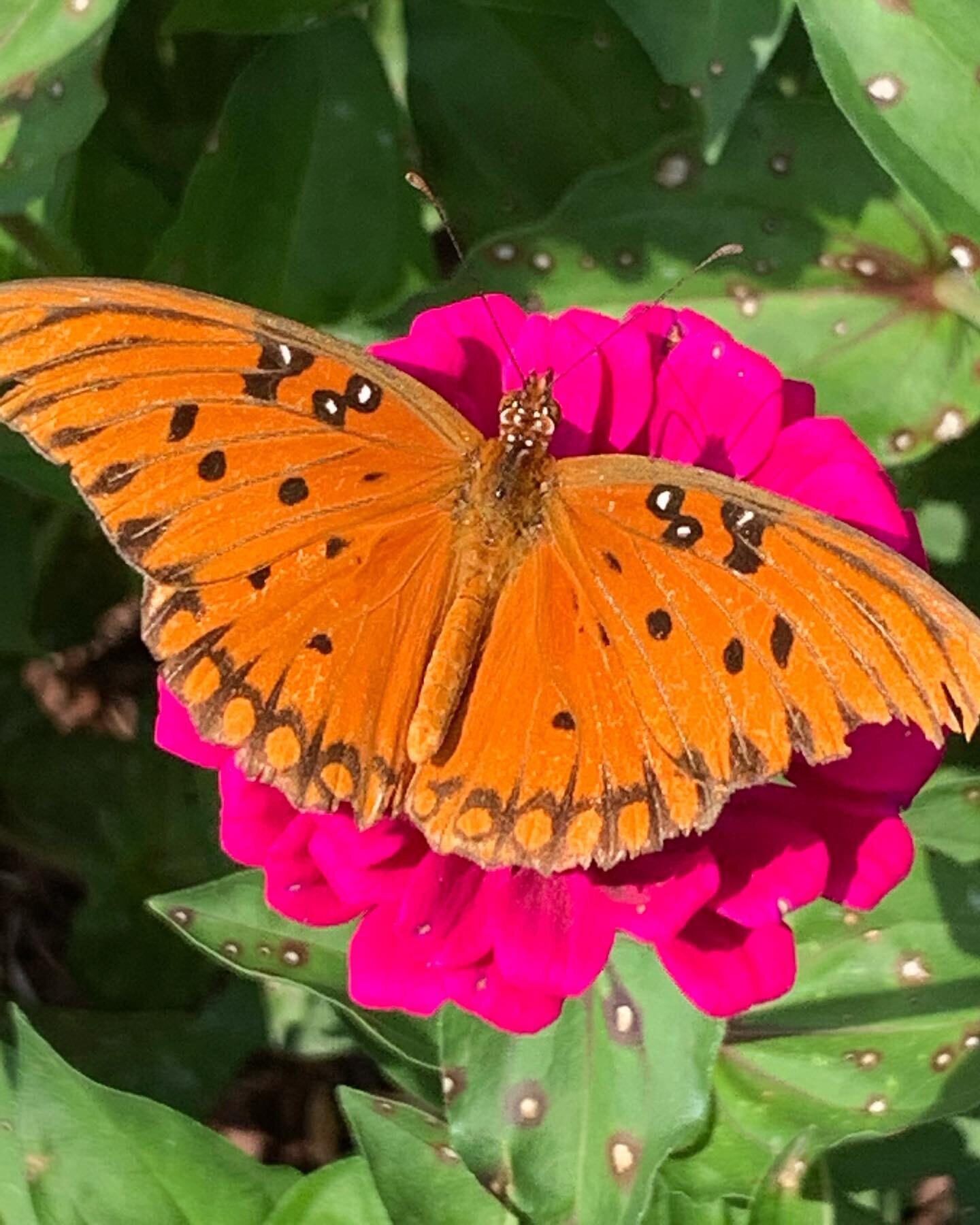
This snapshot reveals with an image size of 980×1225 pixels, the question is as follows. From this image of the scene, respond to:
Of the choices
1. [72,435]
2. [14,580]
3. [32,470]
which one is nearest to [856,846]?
[72,435]

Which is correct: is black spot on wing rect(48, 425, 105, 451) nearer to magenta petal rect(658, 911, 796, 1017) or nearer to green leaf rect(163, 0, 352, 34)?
magenta petal rect(658, 911, 796, 1017)

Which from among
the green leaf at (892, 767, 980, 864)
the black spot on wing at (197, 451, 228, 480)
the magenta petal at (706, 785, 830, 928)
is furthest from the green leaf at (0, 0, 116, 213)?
the green leaf at (892, 767, 980, 864)

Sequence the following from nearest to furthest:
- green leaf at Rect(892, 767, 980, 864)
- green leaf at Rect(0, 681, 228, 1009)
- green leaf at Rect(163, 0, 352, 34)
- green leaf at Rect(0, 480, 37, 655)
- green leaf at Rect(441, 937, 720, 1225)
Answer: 1. green leaf at Rect(441, 937, 720, 1225)
2. green leaf at Rect(892, 767, 980, 864)
3. green leaf at Rect(163, 0, 352, 34)
4. green leaf at Rect(0, 480, 37, 655)
5. green leaf at Rect(0, 681, 228, 1009)

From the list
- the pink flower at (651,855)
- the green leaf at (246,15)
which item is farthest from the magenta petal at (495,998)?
the green leaf at (246,15)

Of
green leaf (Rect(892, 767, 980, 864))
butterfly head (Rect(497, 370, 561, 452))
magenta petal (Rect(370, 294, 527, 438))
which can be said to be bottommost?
green leaf (Rect(892, 767, 980, 864))

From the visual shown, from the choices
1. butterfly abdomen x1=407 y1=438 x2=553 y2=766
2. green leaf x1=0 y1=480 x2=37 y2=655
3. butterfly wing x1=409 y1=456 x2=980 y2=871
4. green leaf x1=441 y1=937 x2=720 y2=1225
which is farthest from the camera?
green leaf x1=0 y1=480 x2=37 y2=655

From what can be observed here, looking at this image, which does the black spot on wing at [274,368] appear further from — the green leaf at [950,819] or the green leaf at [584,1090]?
the green leaf at [950,819]

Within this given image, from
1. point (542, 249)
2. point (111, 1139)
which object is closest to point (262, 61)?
point (542, 249)
